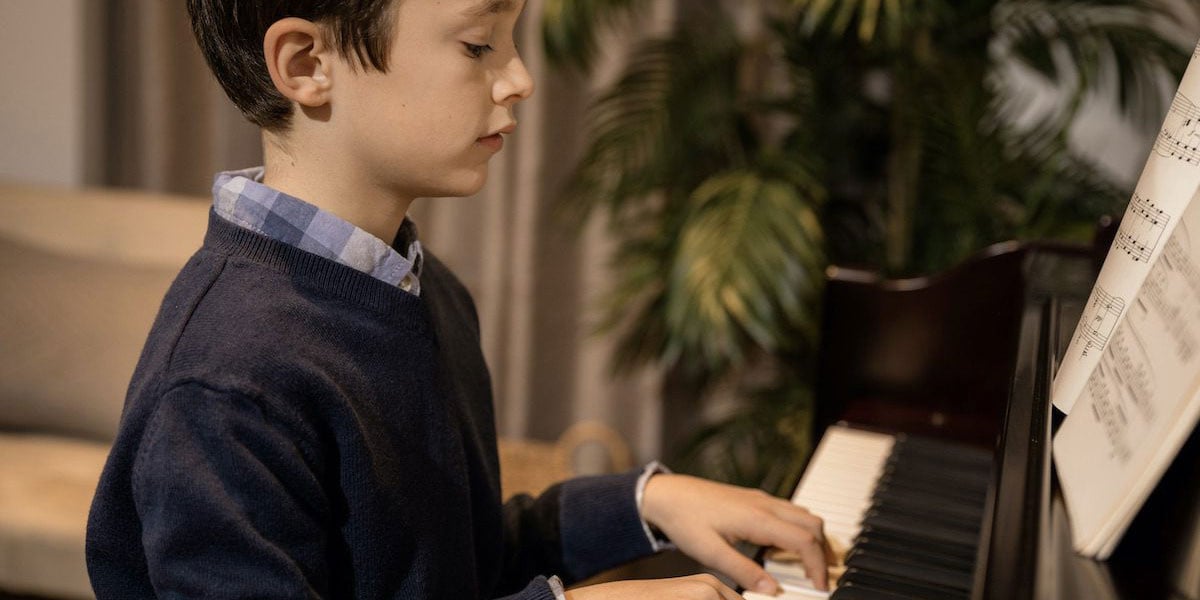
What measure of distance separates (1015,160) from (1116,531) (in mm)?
1661

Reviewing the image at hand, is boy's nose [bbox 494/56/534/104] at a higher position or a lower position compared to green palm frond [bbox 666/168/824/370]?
higher

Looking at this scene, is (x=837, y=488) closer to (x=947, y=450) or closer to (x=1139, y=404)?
(x=947, y=450)

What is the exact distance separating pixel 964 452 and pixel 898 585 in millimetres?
416

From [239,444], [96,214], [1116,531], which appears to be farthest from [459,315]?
[96,214]

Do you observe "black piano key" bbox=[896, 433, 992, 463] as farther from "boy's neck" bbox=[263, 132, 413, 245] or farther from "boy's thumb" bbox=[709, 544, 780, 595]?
"boy's neck" bbox=[263, 132, 413, 245]

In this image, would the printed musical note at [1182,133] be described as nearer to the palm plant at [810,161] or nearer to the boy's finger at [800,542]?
the boy's finger at [800,542]

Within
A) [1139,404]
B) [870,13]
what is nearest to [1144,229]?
[1139,404]

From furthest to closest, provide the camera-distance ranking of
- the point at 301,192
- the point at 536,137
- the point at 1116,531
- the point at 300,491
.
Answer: the point at 536,137 → the point at 301,192 → the point at 300,491 → the point at 1116,531

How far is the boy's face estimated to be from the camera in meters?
0.92

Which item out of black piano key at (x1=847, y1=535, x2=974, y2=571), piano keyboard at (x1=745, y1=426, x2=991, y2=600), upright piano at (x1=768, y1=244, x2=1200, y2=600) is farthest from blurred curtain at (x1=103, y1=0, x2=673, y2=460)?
black piano key at (x1=847, y1=535, x2=974, y2=571)

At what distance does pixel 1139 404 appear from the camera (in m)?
0.77

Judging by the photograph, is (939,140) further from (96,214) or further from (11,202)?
(11,202)

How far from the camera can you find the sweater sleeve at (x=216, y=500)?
81 centimetres

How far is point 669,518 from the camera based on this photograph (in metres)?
1.17
